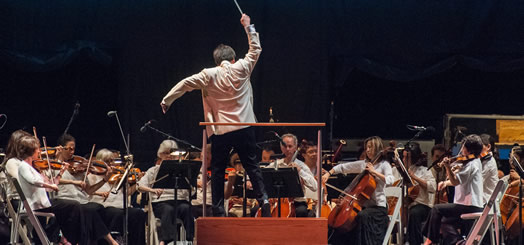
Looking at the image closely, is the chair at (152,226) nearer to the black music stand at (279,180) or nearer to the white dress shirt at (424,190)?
the black music stand at (279,180)

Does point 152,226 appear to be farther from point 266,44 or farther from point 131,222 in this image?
point 266,44

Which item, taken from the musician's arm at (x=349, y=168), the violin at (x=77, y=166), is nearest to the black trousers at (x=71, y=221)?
the violin at (x=77, y=166)

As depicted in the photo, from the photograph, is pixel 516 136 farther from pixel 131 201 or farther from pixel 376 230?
pixel 131 201

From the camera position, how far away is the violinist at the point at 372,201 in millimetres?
7863

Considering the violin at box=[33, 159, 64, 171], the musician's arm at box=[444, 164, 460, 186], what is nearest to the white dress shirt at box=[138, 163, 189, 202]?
the violin at box=[33, 159, 64, 171]

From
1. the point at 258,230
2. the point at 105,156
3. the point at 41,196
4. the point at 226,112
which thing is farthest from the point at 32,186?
the point at 258,230

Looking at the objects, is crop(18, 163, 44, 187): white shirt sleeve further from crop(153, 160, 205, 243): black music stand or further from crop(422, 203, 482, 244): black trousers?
crop(422, 203, 482, 244): black trousers

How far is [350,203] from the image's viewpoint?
800 centimetres

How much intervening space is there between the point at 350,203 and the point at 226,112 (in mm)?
2145

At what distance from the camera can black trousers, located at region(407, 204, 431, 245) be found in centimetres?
845

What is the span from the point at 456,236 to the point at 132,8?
4769 millimetres

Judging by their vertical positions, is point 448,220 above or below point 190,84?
below

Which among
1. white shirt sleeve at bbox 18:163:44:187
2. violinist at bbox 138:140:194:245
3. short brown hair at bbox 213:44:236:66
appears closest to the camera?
short brown hair at bbox 213:44:236:66

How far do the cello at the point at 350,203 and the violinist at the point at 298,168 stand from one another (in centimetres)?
30
